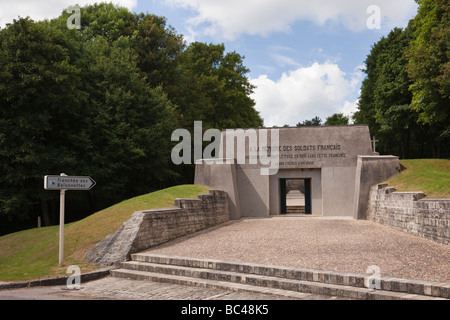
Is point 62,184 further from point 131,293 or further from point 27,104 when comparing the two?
point 27,104

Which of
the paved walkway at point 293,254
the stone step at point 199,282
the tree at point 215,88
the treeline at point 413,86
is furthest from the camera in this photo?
the tree at point 215,88

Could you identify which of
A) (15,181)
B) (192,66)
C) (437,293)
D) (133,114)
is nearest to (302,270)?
(437,293)

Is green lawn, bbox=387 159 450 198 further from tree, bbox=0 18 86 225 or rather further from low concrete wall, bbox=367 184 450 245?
tree, bbox=0 18 86 225

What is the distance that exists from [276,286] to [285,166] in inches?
511

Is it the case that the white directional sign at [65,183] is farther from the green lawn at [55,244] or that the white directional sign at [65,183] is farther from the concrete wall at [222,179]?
the concrete wall at [222,179]

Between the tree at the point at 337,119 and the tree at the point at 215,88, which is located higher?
the tree at the point at 337,119

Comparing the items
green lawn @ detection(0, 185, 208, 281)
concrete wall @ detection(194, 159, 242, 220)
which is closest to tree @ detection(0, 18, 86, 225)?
green lawn @ detection(0, 185, 208, 281)

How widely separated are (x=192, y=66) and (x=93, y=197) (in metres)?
16.3

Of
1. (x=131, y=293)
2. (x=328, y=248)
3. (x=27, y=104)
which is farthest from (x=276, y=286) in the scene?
(x=27, y=104)

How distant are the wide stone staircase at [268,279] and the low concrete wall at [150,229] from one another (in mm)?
487

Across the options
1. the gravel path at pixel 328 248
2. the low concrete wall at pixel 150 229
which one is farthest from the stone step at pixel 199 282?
the gravel path at pixel 328 248

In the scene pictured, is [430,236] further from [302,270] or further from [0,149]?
[0,149]

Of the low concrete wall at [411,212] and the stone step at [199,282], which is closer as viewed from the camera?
the stone step at [199,282]

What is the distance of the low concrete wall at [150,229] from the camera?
34.8ft
